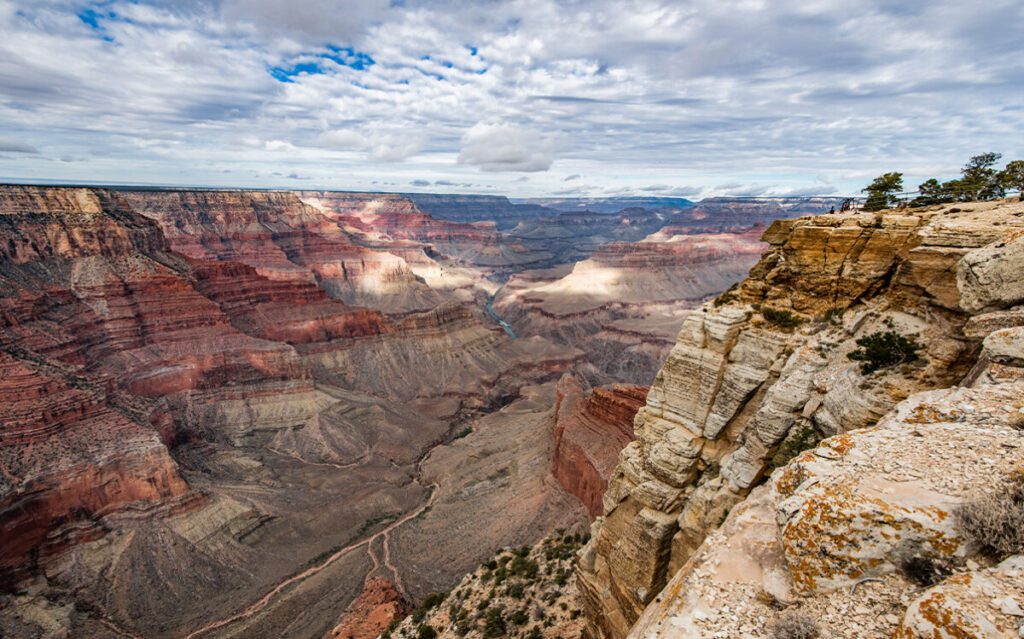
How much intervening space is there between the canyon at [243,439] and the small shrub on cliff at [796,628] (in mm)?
30623

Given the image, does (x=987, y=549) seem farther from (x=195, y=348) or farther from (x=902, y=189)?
(x=195, y=348)

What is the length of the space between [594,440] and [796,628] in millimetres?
35377

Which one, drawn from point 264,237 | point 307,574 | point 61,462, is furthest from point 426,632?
point 264,237

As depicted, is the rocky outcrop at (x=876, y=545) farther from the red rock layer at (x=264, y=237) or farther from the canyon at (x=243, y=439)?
the red rock layer at (x=264, y=237)

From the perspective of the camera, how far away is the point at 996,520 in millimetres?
5934

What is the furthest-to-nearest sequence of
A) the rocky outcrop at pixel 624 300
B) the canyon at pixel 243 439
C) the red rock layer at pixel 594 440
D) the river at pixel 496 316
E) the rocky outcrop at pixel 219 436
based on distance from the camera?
the river at pixel 496 316 → the rocky outcrop at pixel 624 300 → the red rock layer at pixel 594 440 → the rocky outcrop at pixel 219 436 → the canyon at pixel 243 439

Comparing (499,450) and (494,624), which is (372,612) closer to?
(494,624)

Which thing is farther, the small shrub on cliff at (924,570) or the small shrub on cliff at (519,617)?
the small shrub on cliff at (519,617)

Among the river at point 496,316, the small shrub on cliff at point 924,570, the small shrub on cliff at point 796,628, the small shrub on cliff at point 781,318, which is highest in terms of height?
the small shrub on cliff at point 781,318

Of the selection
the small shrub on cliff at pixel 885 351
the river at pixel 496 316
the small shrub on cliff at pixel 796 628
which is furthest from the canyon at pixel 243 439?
the river at pixel 496 316

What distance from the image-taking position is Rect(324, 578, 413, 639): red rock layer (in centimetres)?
2985

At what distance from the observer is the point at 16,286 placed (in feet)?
190

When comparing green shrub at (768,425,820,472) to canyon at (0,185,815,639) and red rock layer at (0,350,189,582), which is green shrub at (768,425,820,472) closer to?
canyon at (0,185,815,639)

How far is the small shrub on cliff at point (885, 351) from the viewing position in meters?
11.6
